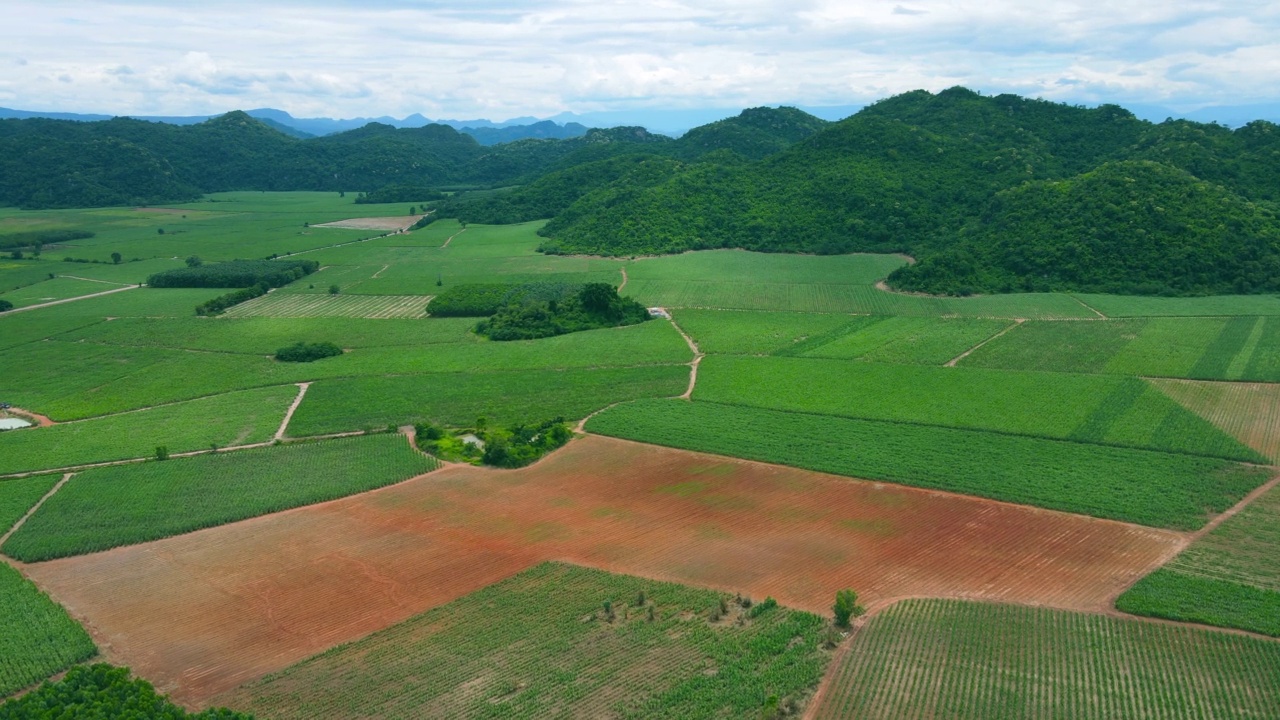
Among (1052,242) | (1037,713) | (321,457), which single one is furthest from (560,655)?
(1052,242)

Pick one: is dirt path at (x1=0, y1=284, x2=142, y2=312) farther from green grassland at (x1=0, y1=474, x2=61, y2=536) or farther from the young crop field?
the young crop field

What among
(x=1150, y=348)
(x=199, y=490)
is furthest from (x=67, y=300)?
(x=1150, y=348)

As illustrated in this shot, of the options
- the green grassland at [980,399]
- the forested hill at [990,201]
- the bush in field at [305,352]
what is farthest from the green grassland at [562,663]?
the forested hill at [990,201]

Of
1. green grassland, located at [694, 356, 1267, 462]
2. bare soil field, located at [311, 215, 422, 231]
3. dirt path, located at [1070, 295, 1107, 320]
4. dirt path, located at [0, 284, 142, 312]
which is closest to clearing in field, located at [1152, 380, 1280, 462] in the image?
green grassland, located at [694, 356, 1267, 462]

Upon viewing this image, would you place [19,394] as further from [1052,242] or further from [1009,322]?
[1052,242]

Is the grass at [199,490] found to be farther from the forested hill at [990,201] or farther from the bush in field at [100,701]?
the forested hill at [990,201]

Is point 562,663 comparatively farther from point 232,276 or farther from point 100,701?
point 232,276
